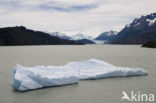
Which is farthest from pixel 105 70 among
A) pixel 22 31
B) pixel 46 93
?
pixel 22 31

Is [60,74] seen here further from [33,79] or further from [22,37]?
[22,37]

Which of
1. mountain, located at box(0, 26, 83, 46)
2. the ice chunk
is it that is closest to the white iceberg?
the ice chunk

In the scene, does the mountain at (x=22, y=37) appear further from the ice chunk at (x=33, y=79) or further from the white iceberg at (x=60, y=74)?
the ice chunk at (x=33, y=79)

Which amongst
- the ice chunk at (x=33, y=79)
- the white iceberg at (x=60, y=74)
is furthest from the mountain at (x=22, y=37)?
the ice chunk at (x=33, y=79)

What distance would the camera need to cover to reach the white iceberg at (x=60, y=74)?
1380cm

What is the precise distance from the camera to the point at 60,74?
52.9ft

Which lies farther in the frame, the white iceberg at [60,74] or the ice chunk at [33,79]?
the white iceberg at [60,74]

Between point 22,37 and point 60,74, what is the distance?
155061 mm

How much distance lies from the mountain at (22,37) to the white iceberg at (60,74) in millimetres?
144478

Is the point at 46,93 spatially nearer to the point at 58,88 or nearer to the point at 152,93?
the point at 58,88

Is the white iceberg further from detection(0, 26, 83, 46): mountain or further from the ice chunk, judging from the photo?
detection(0, 26, 83, 46): mountain

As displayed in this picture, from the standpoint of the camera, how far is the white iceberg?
1380 centimetres

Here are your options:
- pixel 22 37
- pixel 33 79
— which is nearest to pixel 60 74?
pixel 33 79

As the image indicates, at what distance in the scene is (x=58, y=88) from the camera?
1462 centimetres
